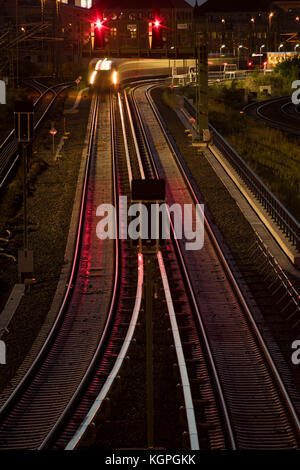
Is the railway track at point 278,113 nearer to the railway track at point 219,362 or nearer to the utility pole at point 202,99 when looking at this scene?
the utility pole at point 202,99

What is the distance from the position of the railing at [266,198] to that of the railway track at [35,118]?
1123 centimetres

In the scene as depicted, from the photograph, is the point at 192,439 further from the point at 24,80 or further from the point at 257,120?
the point at 24,80

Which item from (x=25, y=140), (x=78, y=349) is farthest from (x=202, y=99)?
(x=78, y=349)

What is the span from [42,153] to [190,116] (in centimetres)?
1431

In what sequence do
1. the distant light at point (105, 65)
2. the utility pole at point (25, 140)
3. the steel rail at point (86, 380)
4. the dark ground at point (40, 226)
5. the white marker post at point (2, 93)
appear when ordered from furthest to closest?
the distant light at point (105, 65) < the white marker post at point (2, 93) < the utility pole at point (25, 140) < the dark ground at point (40, 226) < the steel rail at point (86, 380)

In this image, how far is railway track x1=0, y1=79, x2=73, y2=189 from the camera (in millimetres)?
38109

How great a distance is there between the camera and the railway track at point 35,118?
38109 mm

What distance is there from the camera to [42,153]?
1647 inches

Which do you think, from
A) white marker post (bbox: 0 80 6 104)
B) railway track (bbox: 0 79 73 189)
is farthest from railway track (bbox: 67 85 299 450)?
white marker post (bbox: 0 80 6 104)

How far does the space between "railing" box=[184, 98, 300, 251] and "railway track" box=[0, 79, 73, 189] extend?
11229mm

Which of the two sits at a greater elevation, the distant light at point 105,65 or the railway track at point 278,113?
the distant light at point 105,65

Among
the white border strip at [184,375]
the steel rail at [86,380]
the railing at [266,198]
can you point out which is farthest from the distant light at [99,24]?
the white border strip at [184,375]

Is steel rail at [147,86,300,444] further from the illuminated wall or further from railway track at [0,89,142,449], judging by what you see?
the illuminated wall

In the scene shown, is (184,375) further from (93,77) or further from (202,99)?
(93,77)
